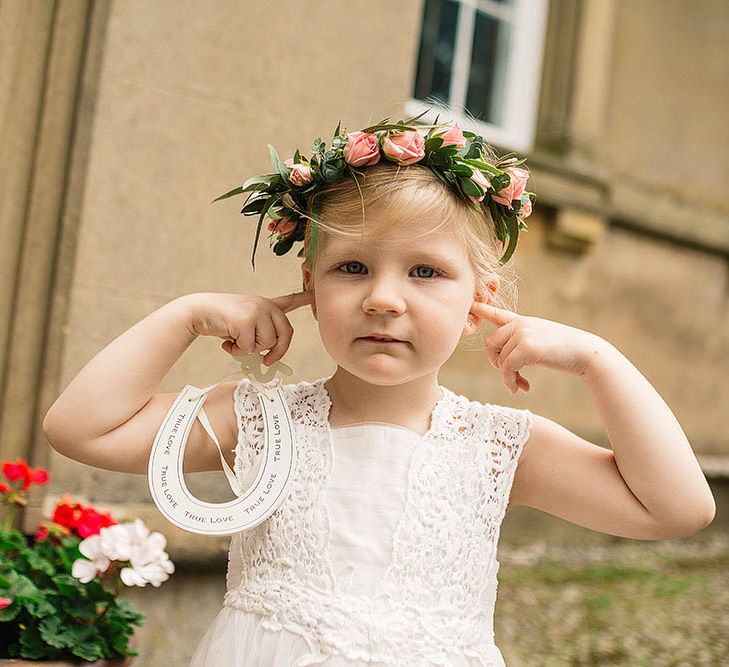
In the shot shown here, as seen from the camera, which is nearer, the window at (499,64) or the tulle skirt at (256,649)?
the tulle skirt at (256,649)

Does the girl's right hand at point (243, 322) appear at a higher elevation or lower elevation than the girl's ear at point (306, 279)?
lower

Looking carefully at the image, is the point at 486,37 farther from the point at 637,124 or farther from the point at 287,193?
the point at 287,193

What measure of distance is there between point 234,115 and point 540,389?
3.17m

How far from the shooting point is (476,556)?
5.74ft

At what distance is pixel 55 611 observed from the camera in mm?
2000

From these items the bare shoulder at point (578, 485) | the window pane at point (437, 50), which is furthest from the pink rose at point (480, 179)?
the window pane at point (437, 50)

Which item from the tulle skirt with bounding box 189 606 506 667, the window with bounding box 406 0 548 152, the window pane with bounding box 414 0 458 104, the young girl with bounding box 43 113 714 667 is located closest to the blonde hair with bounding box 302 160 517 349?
the young girl with bounding box 43 113 714 667

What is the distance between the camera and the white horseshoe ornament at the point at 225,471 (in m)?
1.67

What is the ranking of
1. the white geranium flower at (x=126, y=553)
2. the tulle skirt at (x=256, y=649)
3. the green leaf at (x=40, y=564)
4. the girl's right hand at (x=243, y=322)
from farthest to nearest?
the green leaf at (x=40, y=564) < the white geranium flower at (x=126, y=553) < the girl's right hand at (x=243, y=322) < the tulle skirt at (x=256, y=649)

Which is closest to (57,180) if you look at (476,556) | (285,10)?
(285,10)

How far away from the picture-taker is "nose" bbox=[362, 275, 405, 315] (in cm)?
160

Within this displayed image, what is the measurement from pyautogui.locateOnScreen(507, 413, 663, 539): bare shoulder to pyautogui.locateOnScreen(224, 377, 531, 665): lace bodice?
5 centimetres

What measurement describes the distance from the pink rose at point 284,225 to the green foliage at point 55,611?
2.91 ft

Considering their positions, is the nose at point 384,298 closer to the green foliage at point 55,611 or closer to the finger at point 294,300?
the finger at point 294,300
